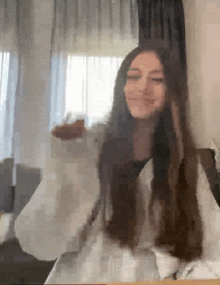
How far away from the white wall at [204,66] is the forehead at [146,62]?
0.15 meters

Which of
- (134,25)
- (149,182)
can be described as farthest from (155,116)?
(134,25)

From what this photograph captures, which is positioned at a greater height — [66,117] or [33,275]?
[66,117]

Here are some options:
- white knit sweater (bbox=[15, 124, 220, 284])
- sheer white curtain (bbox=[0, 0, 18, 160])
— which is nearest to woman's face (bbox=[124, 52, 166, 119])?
white knit sweater (bbox=[15, 124, 220, 284])

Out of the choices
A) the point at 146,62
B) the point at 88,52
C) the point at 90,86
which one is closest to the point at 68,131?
the point at 90,86

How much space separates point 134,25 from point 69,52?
12.5 inches

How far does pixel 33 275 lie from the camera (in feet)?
3.26

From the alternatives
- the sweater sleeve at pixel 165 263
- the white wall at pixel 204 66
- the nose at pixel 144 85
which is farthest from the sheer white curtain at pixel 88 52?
the sweater sleeve at pixel 165 263

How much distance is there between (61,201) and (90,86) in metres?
0.51

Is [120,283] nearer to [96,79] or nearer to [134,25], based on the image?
[96,79]

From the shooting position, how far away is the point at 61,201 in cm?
103

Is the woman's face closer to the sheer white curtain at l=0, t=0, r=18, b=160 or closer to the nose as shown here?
the nose

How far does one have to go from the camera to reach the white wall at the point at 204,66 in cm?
111

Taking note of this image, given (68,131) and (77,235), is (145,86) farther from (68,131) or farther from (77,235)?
(77,235)

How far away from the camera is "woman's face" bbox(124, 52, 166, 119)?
1.09 meters
